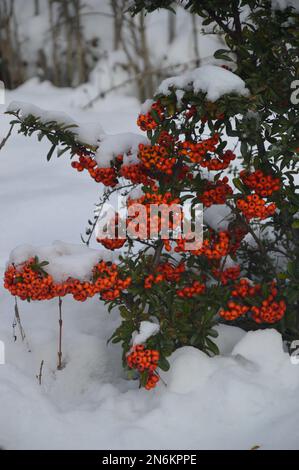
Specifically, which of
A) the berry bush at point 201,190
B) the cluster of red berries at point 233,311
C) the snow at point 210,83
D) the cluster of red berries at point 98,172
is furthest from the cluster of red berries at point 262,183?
the cluster of red berries at point 98,172

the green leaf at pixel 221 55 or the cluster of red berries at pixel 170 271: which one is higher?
the green leaf at pixel 221 55

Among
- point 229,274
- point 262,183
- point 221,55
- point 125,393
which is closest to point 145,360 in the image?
point 125,393

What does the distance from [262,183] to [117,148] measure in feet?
1.98

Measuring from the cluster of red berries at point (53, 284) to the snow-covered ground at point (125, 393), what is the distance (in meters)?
0.39

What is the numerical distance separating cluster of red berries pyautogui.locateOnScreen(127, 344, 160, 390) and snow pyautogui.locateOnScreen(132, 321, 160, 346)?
4 centimetres

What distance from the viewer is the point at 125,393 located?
268cm

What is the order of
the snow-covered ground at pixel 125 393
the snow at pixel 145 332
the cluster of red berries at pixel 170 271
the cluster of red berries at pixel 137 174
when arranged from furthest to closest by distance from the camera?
the cluster of red berries at pixel 170 271 → the cluster of red berries at pixel 137 174 → the snow at pixel 145 332 → the snow-covered ground at pixel 125 393

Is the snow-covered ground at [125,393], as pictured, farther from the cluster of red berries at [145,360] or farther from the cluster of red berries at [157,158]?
the cluster of red berries at [157,158]

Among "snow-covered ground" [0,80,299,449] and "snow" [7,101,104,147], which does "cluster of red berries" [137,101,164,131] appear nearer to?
"snow" [7,101,104,147]

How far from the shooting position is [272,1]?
2746 millimetres

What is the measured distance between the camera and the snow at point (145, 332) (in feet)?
8.22

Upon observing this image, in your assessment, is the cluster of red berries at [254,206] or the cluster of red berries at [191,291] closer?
the cluster of red berries at [254,206]

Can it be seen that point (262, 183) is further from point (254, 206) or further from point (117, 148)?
point (117, 148)

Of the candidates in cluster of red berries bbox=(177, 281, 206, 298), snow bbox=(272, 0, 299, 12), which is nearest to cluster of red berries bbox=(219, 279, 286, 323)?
cluster of red berries bbox=(177, 281, 206, 298)
